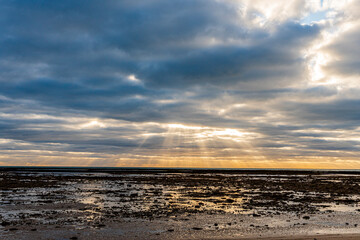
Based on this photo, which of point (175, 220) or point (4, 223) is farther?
point (175, 220)

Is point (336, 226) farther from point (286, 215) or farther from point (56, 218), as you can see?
point (56, 218)

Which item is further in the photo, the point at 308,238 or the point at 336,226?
the point at 336,226

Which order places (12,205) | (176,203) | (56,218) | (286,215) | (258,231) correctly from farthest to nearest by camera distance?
(176,203) → (12,205) → (286,215) → (56,218) → (258,231)

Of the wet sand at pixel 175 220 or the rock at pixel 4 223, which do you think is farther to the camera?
the rock at pixel 4 223

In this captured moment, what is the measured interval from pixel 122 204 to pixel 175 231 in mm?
10995

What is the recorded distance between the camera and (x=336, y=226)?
58.1ft

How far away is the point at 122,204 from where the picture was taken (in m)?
26.0

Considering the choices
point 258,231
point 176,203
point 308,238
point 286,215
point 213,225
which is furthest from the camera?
point 176,203

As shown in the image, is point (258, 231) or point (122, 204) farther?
point (122, 204)

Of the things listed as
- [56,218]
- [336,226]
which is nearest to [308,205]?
[336,226]

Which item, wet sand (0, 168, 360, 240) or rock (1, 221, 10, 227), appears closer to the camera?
Answer: wet sand (0, 168, 360, 240)

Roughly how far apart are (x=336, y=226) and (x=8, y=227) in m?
19.1

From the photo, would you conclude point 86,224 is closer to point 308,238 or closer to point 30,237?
point 30,237

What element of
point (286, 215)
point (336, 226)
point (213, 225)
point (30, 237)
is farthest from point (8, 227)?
point (336, 226)
